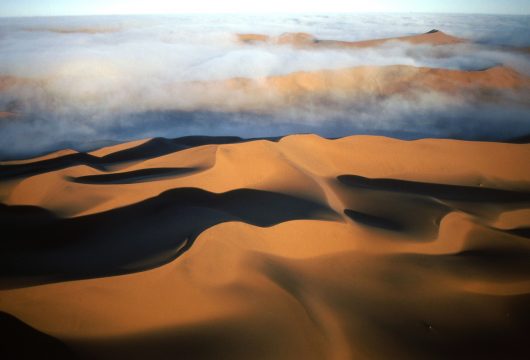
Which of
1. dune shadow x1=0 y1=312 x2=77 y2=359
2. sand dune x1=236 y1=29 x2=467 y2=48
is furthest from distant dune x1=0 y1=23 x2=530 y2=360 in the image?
sand dune x1=236 y1=29 x2=467 y2=48

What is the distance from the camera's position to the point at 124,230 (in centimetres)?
461

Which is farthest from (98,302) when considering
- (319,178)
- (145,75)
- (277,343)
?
(145,75)

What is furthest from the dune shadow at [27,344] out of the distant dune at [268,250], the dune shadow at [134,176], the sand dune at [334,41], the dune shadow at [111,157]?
the sand dune at [334,41]

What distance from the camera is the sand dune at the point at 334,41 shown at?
81.5 ft

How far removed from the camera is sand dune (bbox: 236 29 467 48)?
81.5 feet

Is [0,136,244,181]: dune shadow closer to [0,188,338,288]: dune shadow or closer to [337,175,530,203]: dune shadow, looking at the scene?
[0,188,338,288]: dune shadow

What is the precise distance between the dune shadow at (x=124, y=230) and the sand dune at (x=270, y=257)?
0.03 metres

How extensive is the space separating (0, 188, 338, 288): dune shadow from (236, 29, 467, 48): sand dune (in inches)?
991

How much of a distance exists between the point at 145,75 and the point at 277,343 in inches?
751

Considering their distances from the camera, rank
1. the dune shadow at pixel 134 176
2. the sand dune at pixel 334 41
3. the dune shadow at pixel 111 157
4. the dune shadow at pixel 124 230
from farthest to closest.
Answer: the sand dune at pixel 334 41
the dune shadow at pixel 111 157
the dune shadow at pixel 134 176
the dune shadow at pixel 124 230

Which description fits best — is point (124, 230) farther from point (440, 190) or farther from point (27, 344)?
point (440, 190)

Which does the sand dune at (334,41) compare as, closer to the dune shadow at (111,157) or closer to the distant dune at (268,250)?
the distant dune at (268,250)

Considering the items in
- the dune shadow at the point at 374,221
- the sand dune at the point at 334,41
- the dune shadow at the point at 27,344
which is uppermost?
the sand dune at the point at 334,41

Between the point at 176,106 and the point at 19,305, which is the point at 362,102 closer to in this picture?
the point at 176,106
